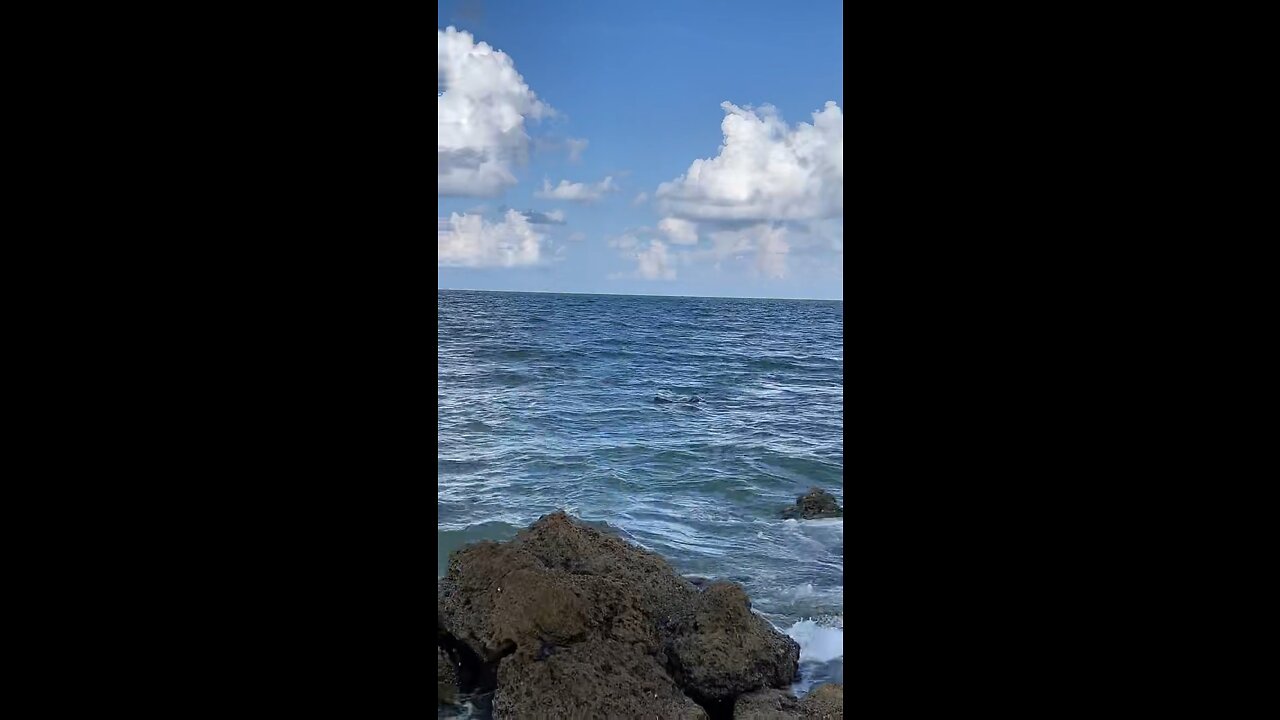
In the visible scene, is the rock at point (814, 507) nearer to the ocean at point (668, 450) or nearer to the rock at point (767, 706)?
the ocean at point (668, 450)

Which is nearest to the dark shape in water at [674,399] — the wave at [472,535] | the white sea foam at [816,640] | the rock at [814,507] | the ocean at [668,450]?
the ocean at [668,450]

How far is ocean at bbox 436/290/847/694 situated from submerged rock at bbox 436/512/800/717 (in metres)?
0.48

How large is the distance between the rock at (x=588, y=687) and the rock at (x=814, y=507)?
14.6 feet

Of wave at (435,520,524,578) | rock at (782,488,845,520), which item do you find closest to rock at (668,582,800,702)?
wave at (435,520,524,578)

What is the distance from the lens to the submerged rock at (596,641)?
3.39 m

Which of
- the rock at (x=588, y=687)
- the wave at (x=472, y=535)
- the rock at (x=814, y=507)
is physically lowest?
the wave at (x=472, y=535)

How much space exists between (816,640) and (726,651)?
150 cm

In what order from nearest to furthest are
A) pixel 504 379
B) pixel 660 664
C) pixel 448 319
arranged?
pixel 660 664
pixel 504 379
pixel 448 319
